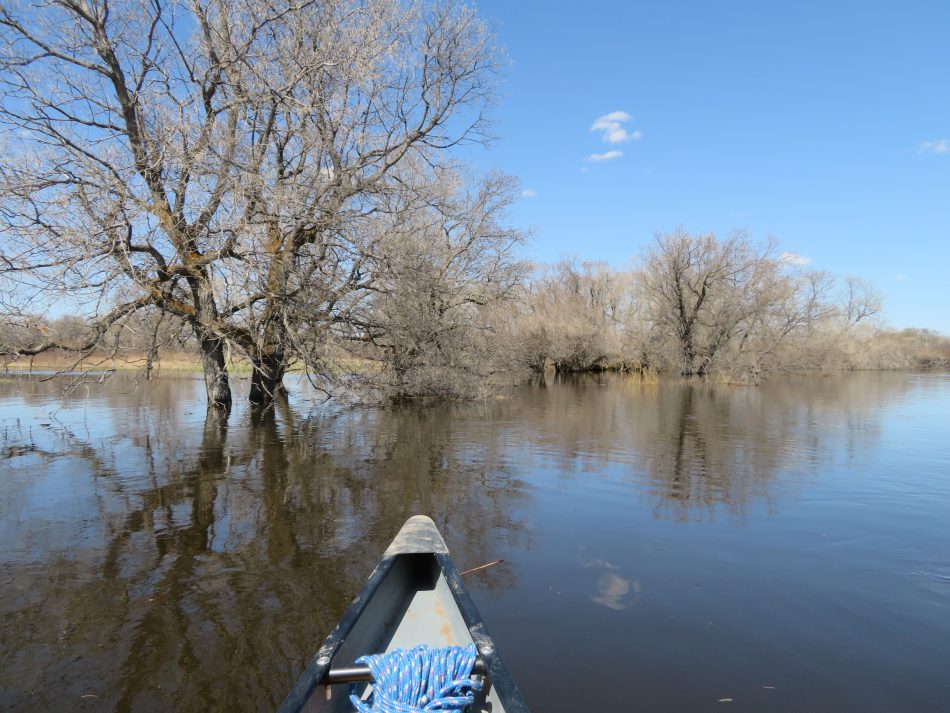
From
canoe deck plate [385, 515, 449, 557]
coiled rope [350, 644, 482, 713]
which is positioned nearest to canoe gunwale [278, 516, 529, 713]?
canoe deck plate [385, 515, 449, 557]

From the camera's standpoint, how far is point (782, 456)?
1059 cm

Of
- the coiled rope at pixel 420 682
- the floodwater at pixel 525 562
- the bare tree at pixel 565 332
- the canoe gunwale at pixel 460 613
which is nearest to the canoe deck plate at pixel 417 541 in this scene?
the canoe gunwale at pixel 460 613

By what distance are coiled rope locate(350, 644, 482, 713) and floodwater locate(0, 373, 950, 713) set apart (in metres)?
0.73

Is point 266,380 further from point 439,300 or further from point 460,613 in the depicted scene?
point 460,613

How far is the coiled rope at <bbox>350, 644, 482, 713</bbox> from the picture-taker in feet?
8.77

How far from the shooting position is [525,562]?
18.0 feet

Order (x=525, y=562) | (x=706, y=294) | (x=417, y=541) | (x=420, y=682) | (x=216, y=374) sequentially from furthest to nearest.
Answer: (x=706, y=294)
(x=216, y=374)
(x=525, y=562)
(x=417, y=541)
(x=420, y=682)

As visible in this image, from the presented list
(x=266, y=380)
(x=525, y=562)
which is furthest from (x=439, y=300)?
(x=525, y=562)

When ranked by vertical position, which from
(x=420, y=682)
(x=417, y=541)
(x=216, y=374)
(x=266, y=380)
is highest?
(x=216, y=374)

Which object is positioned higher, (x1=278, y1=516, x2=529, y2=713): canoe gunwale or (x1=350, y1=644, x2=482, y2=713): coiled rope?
(x1=278, y1=516, x2=529, y2=713): canoe gunwale

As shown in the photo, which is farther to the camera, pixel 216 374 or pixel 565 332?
pixel 565 332

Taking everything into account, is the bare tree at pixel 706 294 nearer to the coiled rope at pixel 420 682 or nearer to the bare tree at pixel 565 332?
the bare tree at pixel 565 332

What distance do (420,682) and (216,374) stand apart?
1362 centimetres

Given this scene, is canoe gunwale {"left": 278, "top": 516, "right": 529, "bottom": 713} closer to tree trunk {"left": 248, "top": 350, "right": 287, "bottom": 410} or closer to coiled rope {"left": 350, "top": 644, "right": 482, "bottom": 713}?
coiled rope {"left": 350, "top": 644, "right": 482, "bottom": 713}
